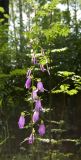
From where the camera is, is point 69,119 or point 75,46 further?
point 75,46

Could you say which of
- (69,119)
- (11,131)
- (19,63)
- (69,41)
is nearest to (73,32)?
(69,41)

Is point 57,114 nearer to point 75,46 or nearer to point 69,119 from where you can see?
point 69,119

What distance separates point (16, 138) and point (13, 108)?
1.02 m

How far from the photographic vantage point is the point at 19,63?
11148 mm

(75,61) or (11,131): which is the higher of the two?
(75,61)

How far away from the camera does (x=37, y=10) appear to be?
22.5 feet

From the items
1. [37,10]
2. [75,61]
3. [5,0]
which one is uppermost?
[37,10]

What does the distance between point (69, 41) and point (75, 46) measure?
0.28 m

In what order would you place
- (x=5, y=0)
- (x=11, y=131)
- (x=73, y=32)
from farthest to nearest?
(x=5, y=0)
(x=73, y=32)
(x=11, y=131)

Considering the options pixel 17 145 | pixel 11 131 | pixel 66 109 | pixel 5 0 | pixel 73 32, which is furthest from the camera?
pixel 5 0

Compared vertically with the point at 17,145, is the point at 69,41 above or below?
above

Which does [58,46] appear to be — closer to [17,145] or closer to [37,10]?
[17,145]

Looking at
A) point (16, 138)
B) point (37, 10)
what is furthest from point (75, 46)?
point (37, 10)

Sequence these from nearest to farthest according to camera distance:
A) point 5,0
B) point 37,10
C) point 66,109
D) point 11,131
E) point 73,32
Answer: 1. point 37,10
2. point 11,131
3. point 66,109
4. point 73,32
5. point 5,0
